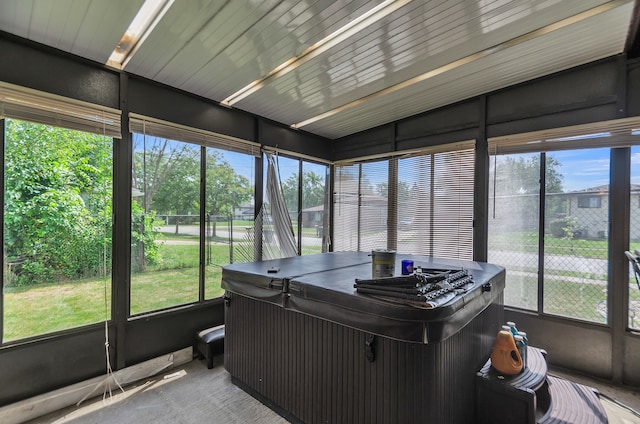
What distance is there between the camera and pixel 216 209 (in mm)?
3418

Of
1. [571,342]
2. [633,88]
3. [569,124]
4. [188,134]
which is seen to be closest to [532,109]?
[569,124]

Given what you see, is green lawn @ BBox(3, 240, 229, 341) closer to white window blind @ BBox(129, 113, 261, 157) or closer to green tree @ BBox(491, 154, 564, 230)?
white window blind @ BBox(129, 113, 261, 157)

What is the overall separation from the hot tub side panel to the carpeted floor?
15 centimetres

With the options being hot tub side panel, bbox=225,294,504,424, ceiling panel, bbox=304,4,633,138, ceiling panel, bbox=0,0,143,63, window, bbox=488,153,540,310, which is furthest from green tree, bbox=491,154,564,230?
ceiling panel, bbox=0,0,143,63

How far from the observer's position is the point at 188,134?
3076 mm

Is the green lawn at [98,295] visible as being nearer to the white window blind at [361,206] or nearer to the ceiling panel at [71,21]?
the ceiling panel at [71,21]

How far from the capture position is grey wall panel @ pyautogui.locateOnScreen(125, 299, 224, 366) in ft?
8.85

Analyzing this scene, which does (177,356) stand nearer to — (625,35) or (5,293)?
(5,293)

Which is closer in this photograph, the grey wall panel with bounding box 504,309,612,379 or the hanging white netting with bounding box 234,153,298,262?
the grey wall panel with bounding box 504,309,612,379

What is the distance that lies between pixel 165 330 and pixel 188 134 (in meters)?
2.06

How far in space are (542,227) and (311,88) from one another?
2.91 metres

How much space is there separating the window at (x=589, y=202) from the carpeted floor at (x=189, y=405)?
1653mm

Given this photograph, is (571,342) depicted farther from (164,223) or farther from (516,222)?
(164,223)

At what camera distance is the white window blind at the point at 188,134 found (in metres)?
2.75
